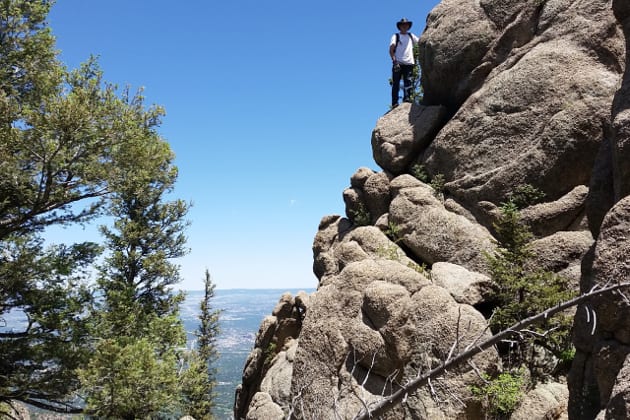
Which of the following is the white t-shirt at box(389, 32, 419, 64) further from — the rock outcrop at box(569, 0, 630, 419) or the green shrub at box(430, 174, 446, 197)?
the rock outcrop at box(569, 0, 630, 419)

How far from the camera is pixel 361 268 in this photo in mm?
14938

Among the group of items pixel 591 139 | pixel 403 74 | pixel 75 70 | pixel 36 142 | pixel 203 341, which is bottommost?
pixel 203 341

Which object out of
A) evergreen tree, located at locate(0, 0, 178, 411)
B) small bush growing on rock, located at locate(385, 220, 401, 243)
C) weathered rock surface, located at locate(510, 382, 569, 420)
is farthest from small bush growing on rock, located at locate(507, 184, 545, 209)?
evergreen tree, located at locate(0, 0, 178, 411)

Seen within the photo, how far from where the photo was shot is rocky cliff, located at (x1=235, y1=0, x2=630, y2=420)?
928 cm

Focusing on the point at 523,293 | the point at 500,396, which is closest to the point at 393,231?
the point at 523,293

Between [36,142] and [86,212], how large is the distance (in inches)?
112

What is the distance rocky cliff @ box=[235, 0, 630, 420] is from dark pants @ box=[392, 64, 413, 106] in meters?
0.93

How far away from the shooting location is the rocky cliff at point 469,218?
9281mm

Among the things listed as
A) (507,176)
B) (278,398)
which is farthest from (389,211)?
(278,398)

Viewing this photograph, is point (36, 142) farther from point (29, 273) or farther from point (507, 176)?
point (507, 176)

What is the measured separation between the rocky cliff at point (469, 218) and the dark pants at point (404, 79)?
3.06 ft

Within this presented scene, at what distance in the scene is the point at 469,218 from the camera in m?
18.7

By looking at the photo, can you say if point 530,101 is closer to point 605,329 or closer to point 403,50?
point 403,50

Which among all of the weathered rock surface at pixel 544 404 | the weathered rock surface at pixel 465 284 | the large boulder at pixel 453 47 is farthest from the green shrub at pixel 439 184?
the weathered rock surface at pixel 544 404
